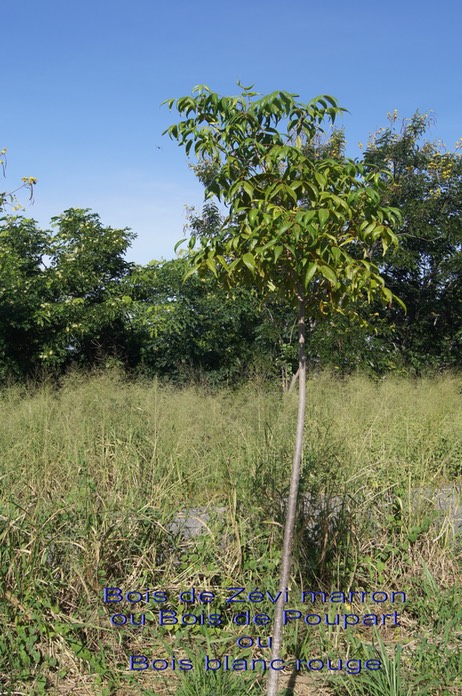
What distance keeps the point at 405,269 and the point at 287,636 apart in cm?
983

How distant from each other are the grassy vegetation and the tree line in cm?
413

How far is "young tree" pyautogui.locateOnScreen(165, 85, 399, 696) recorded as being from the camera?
2.50m

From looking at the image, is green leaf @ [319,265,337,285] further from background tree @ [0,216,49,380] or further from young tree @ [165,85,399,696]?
background tree @ [0,216,49,380]

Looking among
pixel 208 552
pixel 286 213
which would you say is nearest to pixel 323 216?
pixel 286 213

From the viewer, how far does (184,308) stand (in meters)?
9.81

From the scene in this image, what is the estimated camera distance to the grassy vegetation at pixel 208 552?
296 centimetres

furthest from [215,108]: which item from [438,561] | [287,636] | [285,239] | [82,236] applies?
[82,236]

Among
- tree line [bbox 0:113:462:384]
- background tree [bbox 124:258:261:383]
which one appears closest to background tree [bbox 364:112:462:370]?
tree line [bbox 0:113:462:384]

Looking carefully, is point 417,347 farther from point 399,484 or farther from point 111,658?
point 111,658

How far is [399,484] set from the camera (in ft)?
14.0

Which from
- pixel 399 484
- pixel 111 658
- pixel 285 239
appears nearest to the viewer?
pixel 285 239

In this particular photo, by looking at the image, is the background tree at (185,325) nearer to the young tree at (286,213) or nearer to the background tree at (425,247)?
the background tree at (425,247)

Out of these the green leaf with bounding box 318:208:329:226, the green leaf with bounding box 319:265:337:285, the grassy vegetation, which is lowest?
the grassy vegetation

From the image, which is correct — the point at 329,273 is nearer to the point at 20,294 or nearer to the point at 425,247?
the point at 20,294
